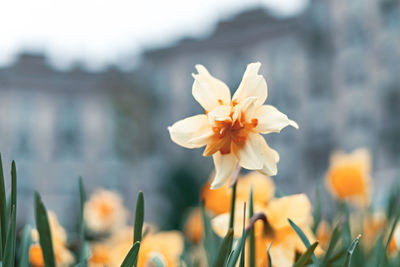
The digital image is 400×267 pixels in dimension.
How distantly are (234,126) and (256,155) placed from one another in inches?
1.9

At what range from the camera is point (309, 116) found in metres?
16.0

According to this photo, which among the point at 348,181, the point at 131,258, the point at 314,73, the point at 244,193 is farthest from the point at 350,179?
the point at 314,73

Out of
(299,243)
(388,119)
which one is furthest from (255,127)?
(388,119)

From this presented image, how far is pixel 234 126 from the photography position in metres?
0.53

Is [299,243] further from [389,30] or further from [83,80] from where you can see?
[83,80]

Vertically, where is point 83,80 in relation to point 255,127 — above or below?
above

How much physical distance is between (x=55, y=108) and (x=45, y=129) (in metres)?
1.10

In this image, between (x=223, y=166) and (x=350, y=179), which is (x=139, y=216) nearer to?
(x=223, y=166)

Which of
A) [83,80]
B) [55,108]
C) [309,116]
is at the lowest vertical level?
[309,116]

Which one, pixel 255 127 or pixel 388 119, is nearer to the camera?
pixel 255 127

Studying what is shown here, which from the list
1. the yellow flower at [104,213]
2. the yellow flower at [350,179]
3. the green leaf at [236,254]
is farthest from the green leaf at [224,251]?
the yellow flower at [104,213]

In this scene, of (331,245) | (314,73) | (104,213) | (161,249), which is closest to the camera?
(331,245)

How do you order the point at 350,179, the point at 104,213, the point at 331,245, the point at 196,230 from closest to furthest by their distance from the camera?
the point at 331,245 < the point at 350,179 < the point at 196,230 < the point at 104,213

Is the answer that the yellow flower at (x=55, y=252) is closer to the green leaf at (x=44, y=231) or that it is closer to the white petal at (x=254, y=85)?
the green leaf at (x=44, y=231)
